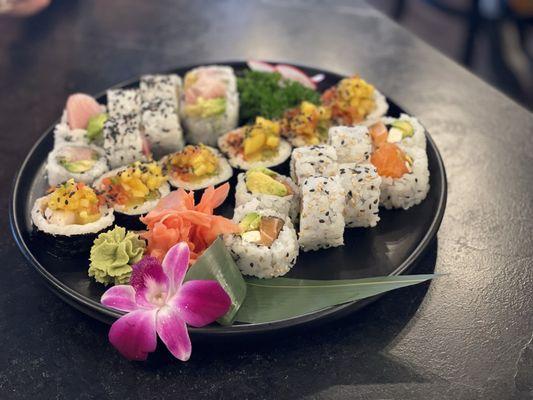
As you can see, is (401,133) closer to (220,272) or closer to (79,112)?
(220,272)

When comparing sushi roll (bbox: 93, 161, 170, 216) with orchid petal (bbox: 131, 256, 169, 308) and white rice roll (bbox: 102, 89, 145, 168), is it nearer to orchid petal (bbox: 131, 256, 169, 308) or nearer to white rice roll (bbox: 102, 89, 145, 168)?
white rice roll (bbox: 102, 89, 145, 168)

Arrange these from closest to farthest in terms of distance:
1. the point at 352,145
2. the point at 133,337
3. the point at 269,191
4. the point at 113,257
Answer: the point at 133,337 < the point at 113,257 < the point at 269,191 < the point at 352,145

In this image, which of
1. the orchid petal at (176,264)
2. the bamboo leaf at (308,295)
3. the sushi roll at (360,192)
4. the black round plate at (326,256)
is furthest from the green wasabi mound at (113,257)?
the sushi roll at (360,192)

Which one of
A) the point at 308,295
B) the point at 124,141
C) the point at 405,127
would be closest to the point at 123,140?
the point at 124,141

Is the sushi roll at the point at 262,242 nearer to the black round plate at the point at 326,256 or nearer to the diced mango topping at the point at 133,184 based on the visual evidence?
the black round plate at the point at 326,256

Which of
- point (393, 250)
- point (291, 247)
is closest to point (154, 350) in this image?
point (291, 247)

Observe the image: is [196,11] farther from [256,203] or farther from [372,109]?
[256,203]
